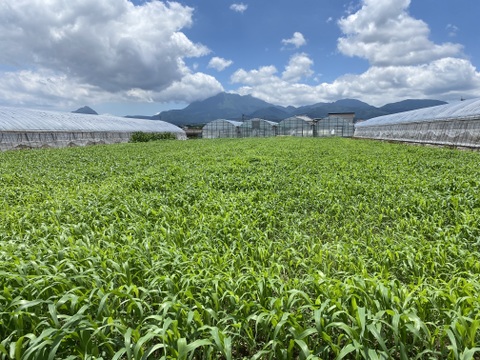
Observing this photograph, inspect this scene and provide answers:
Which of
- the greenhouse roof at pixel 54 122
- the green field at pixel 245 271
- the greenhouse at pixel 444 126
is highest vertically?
the greenhouse roof at pixel 54 122

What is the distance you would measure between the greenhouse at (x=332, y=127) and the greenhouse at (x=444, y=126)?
1199 cm

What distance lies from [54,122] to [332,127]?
41.2 meters

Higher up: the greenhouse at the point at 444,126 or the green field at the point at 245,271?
the greenhouse at the point at 444,126

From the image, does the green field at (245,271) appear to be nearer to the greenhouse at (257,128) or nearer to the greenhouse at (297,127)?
the greenhouse at (297,127)

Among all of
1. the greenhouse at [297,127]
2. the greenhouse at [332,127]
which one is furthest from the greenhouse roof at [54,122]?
the greenhouse at [332,127]

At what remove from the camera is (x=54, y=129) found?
28.7 meters

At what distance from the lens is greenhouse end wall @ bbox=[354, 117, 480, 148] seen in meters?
20.2

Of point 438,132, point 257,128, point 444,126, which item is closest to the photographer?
point 444,126

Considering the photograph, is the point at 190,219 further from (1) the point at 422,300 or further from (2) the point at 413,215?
(2) the point at 413,215

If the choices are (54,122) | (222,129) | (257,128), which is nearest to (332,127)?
A: (257,128)

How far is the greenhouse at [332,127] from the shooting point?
2010 inches

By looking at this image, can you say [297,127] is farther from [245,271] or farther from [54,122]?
[245,271]

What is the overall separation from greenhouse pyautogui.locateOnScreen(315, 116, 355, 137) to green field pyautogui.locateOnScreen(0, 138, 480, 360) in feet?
148

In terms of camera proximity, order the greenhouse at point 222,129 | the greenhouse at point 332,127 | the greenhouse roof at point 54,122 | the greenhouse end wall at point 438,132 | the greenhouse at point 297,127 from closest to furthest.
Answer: the greenhouse end wall at point 438,132 < the greenhouse roof at point 54,122 < the greenhouse at point 332,127 < the greenhouse at point 297,127 < the greenhouse at point 222,129
